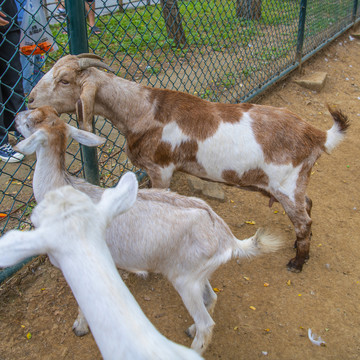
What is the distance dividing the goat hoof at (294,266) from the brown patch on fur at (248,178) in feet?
2.14

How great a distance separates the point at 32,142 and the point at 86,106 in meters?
0.86

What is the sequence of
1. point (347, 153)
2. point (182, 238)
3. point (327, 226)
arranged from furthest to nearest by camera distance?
point (347, 153), point (327, 226), point (182, 238)

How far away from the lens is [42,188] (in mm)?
2299

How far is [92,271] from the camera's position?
1.33m

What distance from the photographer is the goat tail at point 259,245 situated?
2332 mm

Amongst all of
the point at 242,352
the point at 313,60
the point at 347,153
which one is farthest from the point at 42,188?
the point at 313,60

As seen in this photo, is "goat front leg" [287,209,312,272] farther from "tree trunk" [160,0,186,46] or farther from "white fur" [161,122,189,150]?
"tree trunk" [160,0,186,46]

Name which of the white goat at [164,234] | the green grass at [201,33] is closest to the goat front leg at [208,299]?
the white goat at [164,234]

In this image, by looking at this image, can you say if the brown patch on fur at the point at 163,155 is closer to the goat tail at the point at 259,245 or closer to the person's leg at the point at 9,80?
the goat tail at the point at 259,245

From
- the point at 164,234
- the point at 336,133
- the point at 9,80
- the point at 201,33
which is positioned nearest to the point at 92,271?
the point at 164,234

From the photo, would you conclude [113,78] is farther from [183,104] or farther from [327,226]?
[327,226]

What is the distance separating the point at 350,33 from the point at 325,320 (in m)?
8.17

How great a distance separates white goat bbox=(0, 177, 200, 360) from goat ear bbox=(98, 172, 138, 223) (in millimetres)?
23

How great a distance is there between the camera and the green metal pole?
2740mm
